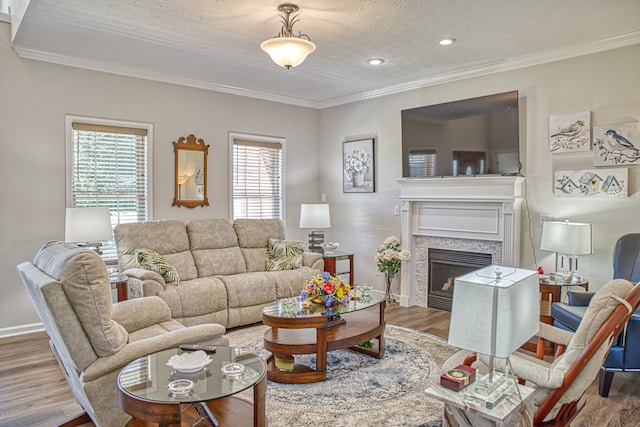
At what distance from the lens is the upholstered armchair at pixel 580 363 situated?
1.93 m

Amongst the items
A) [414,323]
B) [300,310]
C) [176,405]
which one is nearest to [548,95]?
[414,323]

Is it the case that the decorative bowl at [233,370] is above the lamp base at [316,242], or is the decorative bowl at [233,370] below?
below

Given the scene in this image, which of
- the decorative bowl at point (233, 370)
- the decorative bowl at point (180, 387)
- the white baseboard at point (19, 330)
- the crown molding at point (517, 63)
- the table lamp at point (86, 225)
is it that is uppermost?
the crown molding at point (517, 63)

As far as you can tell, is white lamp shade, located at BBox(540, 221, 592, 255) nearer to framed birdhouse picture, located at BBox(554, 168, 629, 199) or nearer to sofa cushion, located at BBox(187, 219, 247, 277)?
framed birdhouse picture, located at BBox(554, 168, 629, 199)

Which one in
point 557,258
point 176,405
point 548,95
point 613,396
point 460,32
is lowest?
point 613,396

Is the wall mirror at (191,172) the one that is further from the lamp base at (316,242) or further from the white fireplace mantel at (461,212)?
the white fireplace mantel at (461,212)

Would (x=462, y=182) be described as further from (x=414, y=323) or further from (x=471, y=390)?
(x=471, y=390)

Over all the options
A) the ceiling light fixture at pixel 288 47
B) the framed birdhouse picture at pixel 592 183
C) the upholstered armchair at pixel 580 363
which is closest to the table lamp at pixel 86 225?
the ceiling light fixture at pixel 288 47

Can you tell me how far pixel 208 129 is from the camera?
577 centimetres

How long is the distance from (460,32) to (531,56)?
1.16 metres

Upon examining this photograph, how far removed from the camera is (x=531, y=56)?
15.1ft

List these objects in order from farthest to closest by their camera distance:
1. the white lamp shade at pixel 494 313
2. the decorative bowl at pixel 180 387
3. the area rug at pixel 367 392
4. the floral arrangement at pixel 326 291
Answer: the floral arrangement at pixel 326 291 → the area rug at pixel 367 392 → the decorative bowl at pixel 180 387 → the white lamp shade at pixel 494 313

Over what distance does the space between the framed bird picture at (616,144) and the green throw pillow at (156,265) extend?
166 inches

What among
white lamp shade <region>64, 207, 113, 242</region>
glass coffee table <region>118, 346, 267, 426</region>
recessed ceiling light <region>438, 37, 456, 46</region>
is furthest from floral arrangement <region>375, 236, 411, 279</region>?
glass coffee table <region>118, 346, 267, 426</region>
